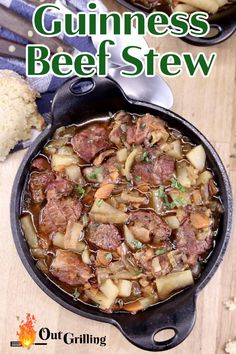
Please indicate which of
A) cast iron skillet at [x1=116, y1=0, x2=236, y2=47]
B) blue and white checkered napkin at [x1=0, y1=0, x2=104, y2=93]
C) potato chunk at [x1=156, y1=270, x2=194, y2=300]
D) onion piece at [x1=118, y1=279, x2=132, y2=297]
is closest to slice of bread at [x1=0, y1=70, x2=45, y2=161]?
blue and white checkered napkin at [x1=0, y1=0, x2=104, y2=93]

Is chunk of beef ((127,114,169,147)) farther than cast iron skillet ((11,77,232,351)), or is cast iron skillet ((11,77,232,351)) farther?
chunk of beef ((127,114,169,147))

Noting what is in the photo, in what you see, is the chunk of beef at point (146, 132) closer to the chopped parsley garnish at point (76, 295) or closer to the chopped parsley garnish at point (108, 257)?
the chopped parsley garnish at point (108, 257)

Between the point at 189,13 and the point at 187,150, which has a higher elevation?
the point at 189,13

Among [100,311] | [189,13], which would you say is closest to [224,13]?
[189,13]

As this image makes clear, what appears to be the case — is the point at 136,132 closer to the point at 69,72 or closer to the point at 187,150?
the point at 187,150

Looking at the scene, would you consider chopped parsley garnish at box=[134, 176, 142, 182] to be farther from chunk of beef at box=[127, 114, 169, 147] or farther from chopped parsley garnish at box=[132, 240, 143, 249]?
chopped parsley garnish at box=[132, 240, 143, 249]

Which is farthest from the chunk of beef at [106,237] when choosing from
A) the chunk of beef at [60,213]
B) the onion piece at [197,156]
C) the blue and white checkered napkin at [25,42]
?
the blue and white checkered napkin at [25,42]
